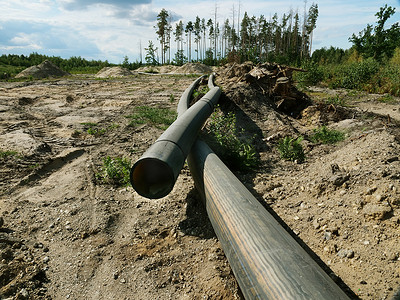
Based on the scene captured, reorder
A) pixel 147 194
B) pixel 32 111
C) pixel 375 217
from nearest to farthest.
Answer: pixel 375 217, pixel 147 194, pixel 32 111

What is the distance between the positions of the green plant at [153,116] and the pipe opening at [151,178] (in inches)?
127

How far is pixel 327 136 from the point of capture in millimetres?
4969

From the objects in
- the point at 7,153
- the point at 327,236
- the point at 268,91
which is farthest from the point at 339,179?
the point at 7,153

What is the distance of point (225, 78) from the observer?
8906 mm

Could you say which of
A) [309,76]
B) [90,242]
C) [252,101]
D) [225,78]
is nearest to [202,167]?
[90,242]

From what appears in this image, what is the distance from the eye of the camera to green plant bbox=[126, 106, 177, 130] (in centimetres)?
631

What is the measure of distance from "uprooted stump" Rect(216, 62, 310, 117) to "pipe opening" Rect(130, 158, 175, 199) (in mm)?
4206

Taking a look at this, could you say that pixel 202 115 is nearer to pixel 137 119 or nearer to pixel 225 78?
pixel 137 119

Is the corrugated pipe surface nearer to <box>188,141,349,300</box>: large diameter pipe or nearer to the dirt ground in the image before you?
<box>188,141,349,300</box>: large diameter pipe

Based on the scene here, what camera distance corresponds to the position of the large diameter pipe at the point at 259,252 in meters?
1.40

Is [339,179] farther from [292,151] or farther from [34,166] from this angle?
[34,166]

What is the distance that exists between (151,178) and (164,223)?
58 centimetres

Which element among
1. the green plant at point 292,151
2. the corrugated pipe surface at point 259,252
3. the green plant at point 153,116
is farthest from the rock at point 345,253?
the green plant at point 153,116

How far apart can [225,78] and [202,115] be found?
5.20 metres
